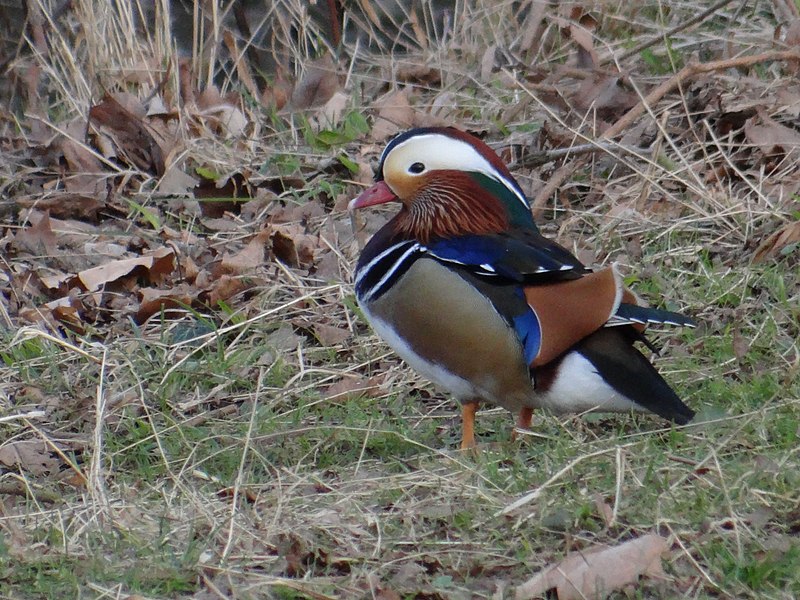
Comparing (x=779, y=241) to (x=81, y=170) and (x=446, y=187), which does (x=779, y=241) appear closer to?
(x=446, y=187)

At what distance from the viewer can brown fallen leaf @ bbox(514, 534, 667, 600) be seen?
2.22m

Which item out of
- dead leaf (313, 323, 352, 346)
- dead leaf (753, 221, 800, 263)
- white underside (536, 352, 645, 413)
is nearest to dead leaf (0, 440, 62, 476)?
dead leaf (313, 323, 352, 346)

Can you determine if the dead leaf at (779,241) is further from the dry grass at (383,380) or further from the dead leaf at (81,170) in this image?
the dead leaf at (81,170)

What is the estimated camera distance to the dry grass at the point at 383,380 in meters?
2.42

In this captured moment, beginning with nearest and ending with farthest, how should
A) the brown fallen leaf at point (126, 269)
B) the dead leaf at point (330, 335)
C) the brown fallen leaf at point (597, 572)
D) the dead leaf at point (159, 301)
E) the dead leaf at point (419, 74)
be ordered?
1. the brown fallen leaf at point (597, 572)
2. the dead leaf at point (330, 335)
3. the dead leaf at point (159, 301)
4. the brown fallen leaf at point (126, 269)
5. the dead leaf at point (419, 74)

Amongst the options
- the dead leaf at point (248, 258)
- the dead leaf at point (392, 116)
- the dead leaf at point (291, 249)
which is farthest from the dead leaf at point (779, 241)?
the dead leaf at point (392, 116)

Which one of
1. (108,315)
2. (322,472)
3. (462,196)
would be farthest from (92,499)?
(108,315)

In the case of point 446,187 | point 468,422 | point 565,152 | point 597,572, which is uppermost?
point 446,187

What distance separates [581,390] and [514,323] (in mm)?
227

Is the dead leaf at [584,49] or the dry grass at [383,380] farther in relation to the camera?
the dead leaf at [584,49]

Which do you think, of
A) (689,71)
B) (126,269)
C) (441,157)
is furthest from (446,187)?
(689,71)

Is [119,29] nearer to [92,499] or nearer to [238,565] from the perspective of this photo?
[92,499]

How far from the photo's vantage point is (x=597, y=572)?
224 centimetres

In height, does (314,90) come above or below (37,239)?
above
